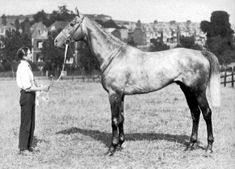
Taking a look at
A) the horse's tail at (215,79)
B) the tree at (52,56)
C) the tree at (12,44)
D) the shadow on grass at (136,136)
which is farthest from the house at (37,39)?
the horse's tail at (215,79)

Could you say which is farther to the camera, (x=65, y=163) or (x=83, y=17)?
(x=83, y=17)

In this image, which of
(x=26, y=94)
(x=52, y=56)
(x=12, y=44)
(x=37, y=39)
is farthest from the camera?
(x=37, y=39)

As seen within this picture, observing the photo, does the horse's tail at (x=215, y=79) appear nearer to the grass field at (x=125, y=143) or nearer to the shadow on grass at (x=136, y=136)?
the grass field at (x=125, y=143)

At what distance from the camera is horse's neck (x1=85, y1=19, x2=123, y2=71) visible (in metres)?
8.60

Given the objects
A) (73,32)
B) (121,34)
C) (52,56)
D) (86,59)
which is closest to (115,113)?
(73,32)

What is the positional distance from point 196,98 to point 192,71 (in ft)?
1.94

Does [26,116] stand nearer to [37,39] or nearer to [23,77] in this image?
[23,77]

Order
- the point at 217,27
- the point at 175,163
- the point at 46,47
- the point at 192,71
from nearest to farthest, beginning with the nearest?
the point at 175,163, the point at 192,71, the point at 46,47, the point at 217,27

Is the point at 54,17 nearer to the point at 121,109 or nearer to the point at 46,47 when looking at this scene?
the point at 46,47

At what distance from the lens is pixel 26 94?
829cm

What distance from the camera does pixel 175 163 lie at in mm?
7496

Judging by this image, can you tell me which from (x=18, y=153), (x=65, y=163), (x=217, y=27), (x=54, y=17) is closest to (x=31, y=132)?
(x=18, y=153)

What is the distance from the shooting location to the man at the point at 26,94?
26.8 feet

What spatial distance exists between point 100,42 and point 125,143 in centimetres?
250
